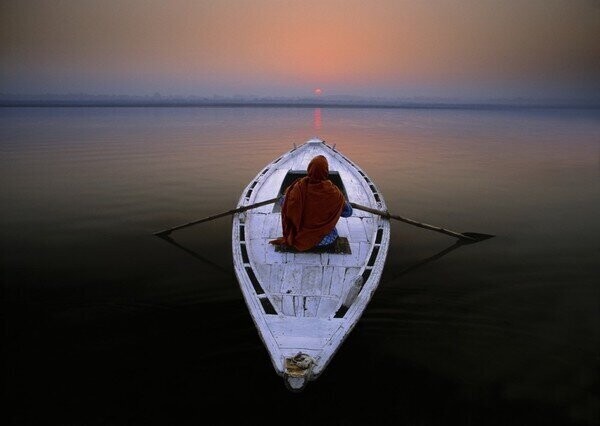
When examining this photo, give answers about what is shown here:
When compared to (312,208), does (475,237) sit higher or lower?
lower

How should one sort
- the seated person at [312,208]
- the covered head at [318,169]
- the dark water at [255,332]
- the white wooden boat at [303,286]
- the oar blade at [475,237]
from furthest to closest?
the oar blade at [475,237] → the seated person at [312,208] → the covered head at [318,169] → the dark water at [255,332] → the white wooden boat at [303,286]

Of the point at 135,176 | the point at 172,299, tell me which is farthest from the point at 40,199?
the point at 172,299

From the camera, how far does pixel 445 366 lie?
5434 mm

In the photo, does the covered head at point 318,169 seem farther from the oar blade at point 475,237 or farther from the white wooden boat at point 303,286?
the oar blade at point 475,237

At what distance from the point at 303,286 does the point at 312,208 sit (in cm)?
122

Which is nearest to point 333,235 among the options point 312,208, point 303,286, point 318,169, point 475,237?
point 312,208

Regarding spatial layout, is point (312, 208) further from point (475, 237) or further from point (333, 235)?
point (475, 237)

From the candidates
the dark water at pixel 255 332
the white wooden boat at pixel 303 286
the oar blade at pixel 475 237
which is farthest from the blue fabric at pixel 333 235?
the oar blade at pixel 475 237

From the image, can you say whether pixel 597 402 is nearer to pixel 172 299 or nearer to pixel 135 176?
pixel 172 299

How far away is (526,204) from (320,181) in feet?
35.0

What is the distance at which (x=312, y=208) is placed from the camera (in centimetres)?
614

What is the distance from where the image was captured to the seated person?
6.02m

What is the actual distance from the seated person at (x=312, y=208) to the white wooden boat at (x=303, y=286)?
1.16 feet

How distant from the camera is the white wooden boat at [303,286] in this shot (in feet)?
14.5
